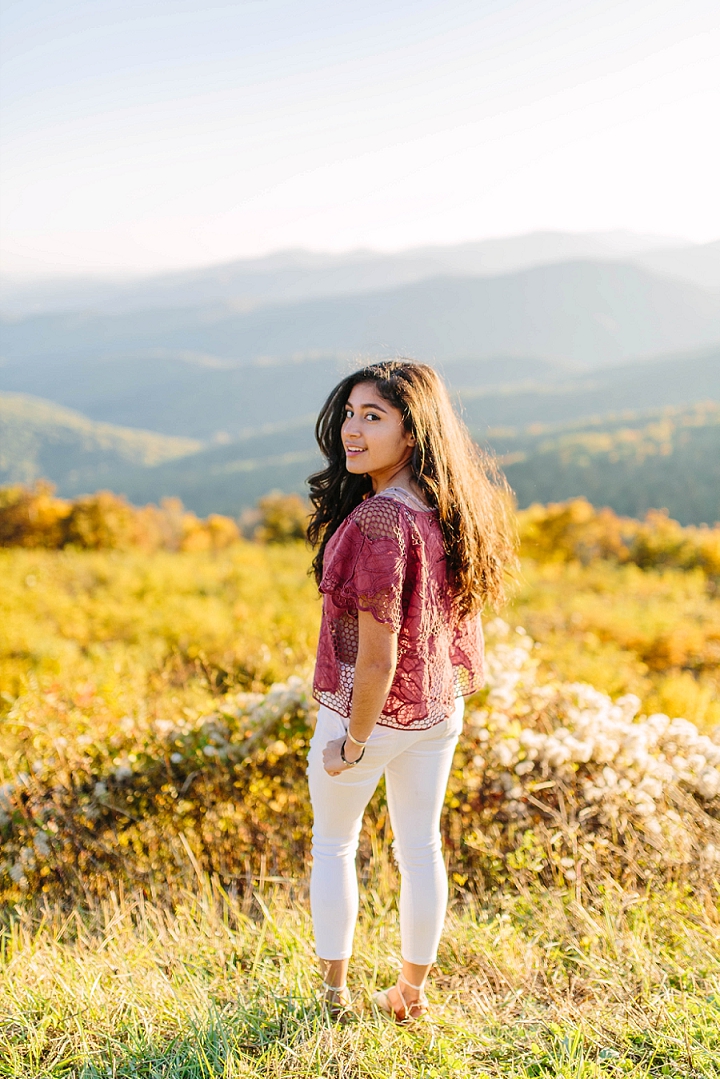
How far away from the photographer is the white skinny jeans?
1.73m

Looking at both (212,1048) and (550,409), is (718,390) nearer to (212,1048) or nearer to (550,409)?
(550,409)

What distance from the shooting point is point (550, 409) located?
310 feet

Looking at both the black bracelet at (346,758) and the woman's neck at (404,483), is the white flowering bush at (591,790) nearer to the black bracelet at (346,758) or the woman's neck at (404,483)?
the black bracelet at (346,758)

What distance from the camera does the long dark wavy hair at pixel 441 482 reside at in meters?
1.70

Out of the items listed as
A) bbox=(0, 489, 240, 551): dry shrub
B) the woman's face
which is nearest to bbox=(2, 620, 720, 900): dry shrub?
the woman's face

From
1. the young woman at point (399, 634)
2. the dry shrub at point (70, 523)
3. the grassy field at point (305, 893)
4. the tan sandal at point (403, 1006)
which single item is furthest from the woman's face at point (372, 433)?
the dry shrub at point (70, 523)

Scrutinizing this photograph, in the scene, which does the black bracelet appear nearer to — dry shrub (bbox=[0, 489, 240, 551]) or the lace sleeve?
the lace sleeve

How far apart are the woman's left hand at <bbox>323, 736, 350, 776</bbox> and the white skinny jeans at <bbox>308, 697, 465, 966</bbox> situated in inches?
1.1

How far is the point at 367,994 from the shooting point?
6.54ft

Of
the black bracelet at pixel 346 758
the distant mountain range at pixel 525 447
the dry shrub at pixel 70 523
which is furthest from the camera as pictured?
the distant mountain range at pixel 525 447

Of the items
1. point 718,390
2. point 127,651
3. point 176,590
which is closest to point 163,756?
point 127,651

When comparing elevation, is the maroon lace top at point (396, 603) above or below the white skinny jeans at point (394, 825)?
above

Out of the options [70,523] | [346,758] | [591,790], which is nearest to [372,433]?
[346,758]

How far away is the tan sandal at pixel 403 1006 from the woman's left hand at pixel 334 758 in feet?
2.29
